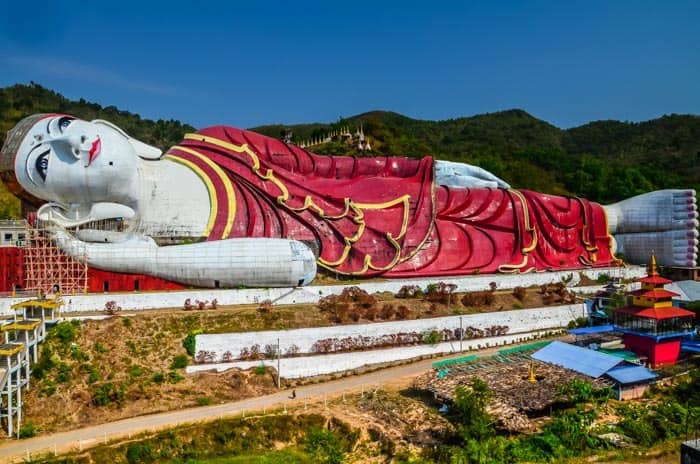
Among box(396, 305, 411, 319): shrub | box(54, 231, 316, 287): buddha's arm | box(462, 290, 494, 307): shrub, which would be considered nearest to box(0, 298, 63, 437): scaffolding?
box(54, 231, 316, 287): buddha's arm

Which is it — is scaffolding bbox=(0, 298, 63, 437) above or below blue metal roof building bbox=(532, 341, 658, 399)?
above

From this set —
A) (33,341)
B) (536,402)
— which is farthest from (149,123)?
(536,402)

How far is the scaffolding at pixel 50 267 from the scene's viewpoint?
57.3 ft

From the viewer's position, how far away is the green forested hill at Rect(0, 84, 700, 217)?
4841cm

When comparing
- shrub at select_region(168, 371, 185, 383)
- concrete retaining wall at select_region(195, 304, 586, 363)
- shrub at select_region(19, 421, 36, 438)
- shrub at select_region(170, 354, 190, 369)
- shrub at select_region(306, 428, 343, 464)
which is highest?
concrete retaining wall at select_region(195, 304, 586, 363)

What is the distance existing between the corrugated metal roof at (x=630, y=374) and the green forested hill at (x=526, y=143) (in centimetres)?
3076

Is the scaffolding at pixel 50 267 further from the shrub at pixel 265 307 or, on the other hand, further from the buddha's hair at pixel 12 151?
the shrub at pixel 265 307

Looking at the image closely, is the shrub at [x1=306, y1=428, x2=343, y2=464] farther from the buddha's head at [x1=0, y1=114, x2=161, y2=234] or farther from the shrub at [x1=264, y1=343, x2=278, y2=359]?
the buddha's head at [x1=0, y1=114, x2=161, y2=234]

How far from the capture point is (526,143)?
295 feet

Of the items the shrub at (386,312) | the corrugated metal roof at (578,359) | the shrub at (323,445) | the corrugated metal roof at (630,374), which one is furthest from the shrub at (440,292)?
the shrub at (323,445)

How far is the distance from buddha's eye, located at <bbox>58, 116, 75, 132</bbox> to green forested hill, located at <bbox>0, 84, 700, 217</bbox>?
20690 millimetres

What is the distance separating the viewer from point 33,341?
14.8 m

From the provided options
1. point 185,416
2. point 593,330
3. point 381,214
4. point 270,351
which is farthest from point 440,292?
point 185,416

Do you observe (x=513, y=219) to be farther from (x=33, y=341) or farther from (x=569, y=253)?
(x=33, y=341)
